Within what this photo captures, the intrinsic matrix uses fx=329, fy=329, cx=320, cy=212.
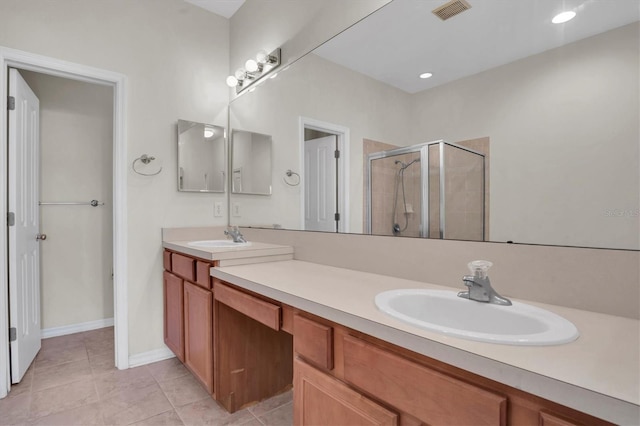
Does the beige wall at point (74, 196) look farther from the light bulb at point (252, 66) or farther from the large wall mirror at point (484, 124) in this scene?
the large wall mirror at point (484, 124)

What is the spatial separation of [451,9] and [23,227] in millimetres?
2699

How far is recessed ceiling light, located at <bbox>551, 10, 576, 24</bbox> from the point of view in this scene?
935mm

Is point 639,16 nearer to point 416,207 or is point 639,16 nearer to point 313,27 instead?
point 416,207

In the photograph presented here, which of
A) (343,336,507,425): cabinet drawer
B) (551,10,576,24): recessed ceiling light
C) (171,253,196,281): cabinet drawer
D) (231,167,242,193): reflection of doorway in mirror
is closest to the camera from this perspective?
(343,336,507,425): cabinet drawer

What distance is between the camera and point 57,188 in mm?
2861

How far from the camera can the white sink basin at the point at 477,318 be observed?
68cm

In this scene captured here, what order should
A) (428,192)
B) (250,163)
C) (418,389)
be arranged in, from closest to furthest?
(418,389) → (428,192) → (250,163)

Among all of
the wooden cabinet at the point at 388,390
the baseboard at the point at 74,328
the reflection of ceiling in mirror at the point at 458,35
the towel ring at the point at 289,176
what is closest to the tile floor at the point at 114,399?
the baseboard at the point at 74,328

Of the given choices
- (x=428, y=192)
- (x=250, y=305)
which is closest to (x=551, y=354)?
(x=428, y=192)

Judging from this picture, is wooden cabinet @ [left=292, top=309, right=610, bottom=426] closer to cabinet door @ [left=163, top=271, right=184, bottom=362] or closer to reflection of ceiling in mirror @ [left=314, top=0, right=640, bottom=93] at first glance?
reflection of ceiling in mirror @ [left=314, top=0, right=640, bottom=93]

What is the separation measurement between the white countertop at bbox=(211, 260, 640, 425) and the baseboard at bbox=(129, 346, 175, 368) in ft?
5.82

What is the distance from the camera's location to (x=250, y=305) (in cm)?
134

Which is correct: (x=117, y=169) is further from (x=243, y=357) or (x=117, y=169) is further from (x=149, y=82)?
(x=243, y=357)

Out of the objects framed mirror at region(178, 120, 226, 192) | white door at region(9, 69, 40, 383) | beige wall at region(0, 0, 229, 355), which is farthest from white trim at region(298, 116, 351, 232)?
white door at region(9, 69, 40, 383)
